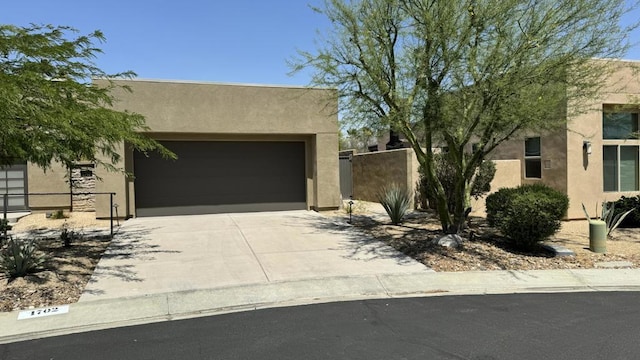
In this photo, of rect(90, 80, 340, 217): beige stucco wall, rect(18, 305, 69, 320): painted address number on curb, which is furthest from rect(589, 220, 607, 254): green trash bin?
rect(18, 305, 69, 320): painted address number on curb

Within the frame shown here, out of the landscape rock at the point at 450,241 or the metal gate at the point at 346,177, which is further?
the metal gate at the point at 346,177

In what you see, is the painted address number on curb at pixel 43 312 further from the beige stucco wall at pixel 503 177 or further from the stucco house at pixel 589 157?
the beige stucco wall at pixel 503 177

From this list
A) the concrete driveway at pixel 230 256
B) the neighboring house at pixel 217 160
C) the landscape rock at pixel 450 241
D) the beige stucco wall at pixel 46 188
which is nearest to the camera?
the concrete driveway at pixel 230 256

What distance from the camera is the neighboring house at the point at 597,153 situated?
568 inches

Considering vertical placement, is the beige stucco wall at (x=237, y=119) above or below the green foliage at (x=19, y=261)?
above

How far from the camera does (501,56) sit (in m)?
8.84

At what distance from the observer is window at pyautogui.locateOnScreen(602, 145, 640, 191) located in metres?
15.4

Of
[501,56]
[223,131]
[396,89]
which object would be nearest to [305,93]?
[223,131]

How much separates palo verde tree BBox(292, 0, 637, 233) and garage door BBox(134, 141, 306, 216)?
6744 mm

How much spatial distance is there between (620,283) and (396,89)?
215 inches

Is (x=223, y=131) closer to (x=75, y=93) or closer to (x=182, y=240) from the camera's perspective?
(x=182, y=240)

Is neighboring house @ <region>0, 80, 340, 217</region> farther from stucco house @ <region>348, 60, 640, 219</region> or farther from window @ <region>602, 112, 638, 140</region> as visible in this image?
window @ <region>602, 112, 638, 140</region>

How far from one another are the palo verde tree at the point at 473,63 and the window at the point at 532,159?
19.0 ft

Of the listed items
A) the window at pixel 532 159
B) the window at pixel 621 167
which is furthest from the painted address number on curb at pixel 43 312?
the window at pixel 621 167
